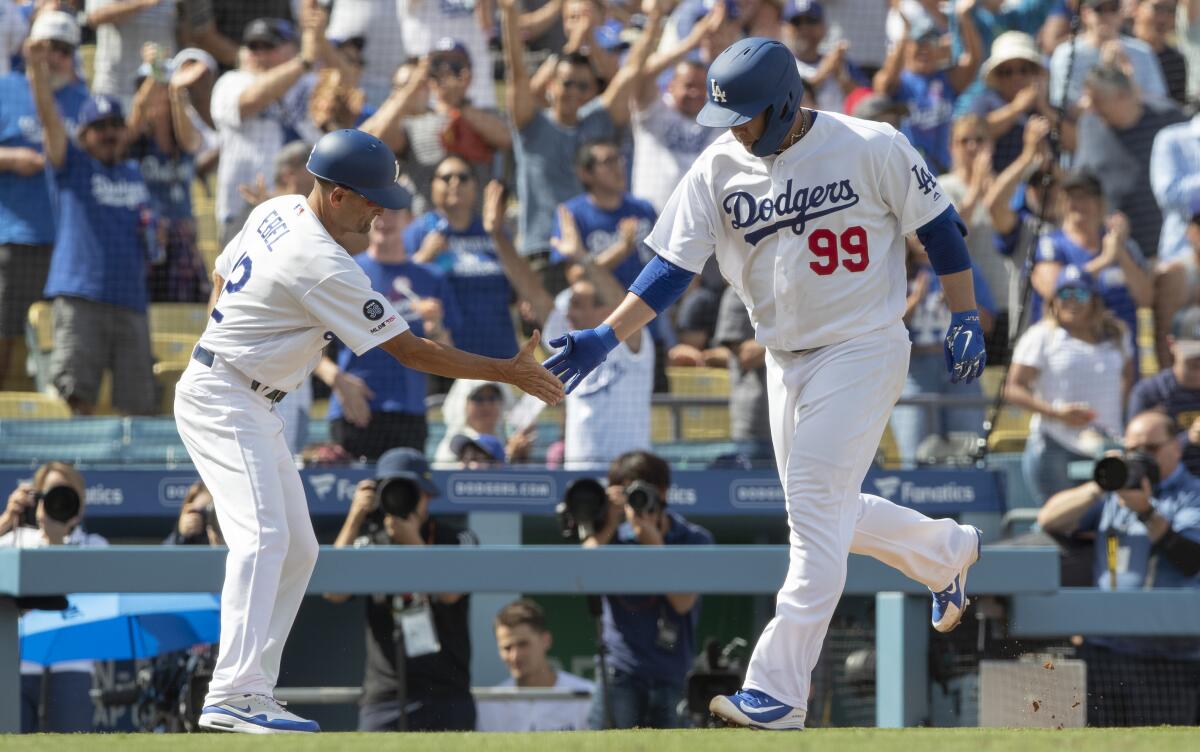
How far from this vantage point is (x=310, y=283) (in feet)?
16.0

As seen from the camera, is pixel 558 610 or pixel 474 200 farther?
pixel 474 200

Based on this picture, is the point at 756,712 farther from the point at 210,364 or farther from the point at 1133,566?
the point at 1133,566

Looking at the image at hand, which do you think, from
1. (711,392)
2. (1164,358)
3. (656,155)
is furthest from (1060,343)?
(656,155)

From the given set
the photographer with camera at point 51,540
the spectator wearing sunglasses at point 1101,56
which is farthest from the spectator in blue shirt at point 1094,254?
the photographer with camera at point 51,540

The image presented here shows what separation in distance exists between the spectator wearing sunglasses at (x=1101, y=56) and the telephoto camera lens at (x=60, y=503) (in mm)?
6838

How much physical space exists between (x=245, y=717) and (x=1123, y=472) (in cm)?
389

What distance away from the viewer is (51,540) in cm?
693

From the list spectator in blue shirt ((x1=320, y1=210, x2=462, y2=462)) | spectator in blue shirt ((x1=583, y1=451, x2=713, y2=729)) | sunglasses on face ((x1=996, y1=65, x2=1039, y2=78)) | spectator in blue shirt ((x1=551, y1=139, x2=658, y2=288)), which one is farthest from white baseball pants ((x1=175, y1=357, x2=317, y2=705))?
sunglasses on face ((x1=996, y1=65, x2=1039, y2=78))

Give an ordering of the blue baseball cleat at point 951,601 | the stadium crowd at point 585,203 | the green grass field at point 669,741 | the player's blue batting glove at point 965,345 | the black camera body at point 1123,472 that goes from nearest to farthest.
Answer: the green grass field at point 669,741 → the player's blue batting glove at point 965,345 → the blue baseball cleat at point 951,601 → the black camera body at point 1123,472 → the stadium crowd at point 585,203

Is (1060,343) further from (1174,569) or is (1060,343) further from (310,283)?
(310,283)

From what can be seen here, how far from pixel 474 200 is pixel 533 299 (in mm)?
761

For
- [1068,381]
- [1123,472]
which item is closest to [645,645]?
[1123,472]

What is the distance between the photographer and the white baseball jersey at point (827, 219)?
194 inches

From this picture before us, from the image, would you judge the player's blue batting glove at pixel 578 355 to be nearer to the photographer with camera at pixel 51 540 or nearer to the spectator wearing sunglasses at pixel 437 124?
the photographer with camera at pixel 51 540
